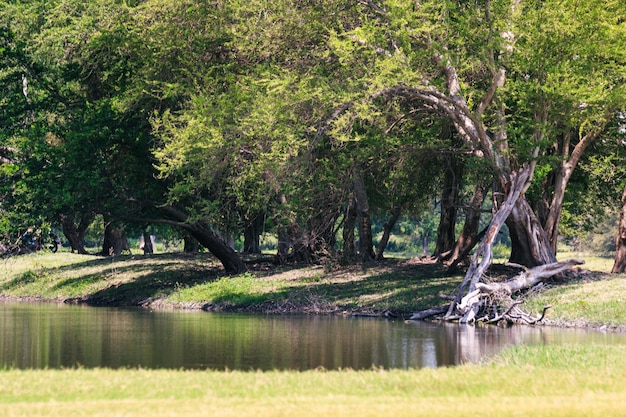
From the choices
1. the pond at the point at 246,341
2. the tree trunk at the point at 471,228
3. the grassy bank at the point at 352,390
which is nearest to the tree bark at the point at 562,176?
the tree trunk at the point at 471,228

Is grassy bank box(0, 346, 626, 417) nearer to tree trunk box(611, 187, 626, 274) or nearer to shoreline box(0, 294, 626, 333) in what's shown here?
shoreline box(0, 294, 626, 333)

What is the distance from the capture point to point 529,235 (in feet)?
111

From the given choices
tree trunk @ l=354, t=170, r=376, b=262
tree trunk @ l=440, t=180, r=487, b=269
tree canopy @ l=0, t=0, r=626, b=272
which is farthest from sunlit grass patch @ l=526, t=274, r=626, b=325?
tree trunk @ l=354, t=170, r=376, b=262

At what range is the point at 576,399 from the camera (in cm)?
1380

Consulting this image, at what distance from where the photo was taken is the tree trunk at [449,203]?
40.0 meters

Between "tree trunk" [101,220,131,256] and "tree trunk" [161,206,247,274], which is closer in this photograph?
"tree trunk" [161,206,247,274]

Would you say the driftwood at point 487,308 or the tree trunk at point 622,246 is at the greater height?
the tree trunk at point 622,246

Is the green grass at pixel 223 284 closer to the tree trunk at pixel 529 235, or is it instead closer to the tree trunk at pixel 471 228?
the tree trunk at pixel 471 228

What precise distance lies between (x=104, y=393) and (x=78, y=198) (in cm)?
2592

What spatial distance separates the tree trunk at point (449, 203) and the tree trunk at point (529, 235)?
4270 mm

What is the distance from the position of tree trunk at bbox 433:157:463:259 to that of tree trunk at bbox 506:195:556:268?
14.0 ft

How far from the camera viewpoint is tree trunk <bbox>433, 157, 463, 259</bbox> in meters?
40.0

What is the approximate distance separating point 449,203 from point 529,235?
28.2 feet

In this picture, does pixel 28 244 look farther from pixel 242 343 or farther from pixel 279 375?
pixel 279 375
